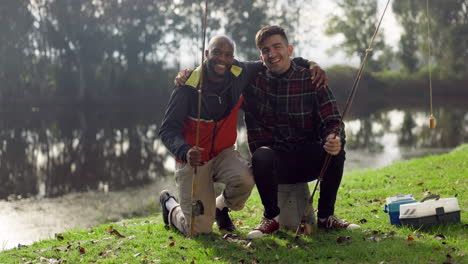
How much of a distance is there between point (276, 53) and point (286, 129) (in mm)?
817

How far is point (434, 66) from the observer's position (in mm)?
46031

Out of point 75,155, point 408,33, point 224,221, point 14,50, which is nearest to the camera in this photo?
point 224,221

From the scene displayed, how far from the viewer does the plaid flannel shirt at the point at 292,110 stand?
216 inches

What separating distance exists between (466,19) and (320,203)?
→ 148 ft

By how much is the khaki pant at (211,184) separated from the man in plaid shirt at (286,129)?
0.83ft

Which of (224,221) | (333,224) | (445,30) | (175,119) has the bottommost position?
(224,221)

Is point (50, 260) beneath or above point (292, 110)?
beneath

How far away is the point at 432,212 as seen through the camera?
5.15 meters

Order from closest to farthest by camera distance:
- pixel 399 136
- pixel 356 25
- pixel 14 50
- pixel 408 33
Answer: pixel 399 136 → pixel 14 50 → pixel 408 33 → pixel 356 25

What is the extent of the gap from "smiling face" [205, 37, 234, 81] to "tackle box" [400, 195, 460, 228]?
7.75 feet

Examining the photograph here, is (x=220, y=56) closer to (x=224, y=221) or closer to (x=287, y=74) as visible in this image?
(x=287, y=74)

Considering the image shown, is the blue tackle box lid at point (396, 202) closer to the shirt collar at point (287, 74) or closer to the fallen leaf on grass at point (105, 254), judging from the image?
the shirt collar at point (287, 74)

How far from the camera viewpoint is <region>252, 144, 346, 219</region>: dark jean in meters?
5.21

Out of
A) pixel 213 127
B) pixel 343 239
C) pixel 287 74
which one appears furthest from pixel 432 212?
pixel 213 127
